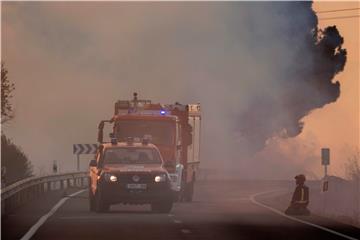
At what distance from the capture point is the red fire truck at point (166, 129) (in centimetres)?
3266

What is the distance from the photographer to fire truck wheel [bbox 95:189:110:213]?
2767 centimetres

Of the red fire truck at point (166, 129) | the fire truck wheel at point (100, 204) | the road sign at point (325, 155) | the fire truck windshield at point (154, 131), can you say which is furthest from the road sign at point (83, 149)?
the fire truck wheel at point (100, 204)

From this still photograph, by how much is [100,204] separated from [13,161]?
1899cm

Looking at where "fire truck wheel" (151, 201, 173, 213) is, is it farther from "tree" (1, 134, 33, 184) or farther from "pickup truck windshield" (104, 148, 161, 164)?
"tree" (1, 134, 33, 184)

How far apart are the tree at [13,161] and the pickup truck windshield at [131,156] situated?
15.4 meters

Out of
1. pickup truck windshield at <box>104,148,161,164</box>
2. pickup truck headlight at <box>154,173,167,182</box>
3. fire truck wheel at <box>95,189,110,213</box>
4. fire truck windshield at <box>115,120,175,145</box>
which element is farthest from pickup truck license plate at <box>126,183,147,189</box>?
fire truck windshield at <box>115,120,175,145</box>

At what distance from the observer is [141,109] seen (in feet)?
113

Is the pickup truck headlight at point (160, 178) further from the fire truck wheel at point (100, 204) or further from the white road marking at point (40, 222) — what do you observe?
the white road marking at point (40, 222)

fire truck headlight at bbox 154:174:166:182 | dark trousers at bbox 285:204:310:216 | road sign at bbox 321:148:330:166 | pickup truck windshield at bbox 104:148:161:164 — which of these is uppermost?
pickup truck windshield at bbox 104:148:161:164

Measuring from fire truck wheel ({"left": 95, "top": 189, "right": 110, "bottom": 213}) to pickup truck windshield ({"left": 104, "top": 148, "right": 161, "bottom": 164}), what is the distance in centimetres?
122

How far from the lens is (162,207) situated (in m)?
28.4

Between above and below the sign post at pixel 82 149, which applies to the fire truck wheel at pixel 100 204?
below

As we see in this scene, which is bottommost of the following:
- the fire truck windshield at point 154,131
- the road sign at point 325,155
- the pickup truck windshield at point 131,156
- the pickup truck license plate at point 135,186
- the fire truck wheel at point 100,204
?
the fire truck wheel at point 100,204

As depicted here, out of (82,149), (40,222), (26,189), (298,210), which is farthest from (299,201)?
(82,149)
